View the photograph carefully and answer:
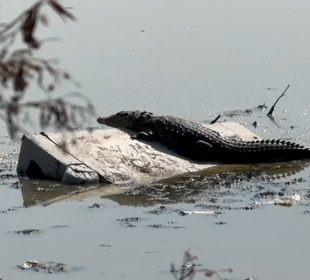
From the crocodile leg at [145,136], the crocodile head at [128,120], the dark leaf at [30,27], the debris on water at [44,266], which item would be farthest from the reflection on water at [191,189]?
the dark leaf at [30,27]

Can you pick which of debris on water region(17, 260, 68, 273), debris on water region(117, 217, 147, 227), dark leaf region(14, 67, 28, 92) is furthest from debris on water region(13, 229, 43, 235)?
dark leaf region(14, 67, 28, 92)

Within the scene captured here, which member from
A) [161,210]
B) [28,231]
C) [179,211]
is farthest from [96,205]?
[28,231]

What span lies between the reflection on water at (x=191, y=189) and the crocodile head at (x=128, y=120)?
127 cm

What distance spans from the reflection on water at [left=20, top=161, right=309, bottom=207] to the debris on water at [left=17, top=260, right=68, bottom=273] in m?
1.76

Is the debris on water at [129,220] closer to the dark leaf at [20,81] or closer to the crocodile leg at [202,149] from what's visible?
the crocodile leg at [202,149]

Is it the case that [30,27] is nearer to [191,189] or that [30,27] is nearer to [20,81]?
[20,81]

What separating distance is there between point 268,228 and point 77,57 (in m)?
8.34

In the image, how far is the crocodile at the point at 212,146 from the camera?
9695mm

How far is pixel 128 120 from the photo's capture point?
34.5 ft

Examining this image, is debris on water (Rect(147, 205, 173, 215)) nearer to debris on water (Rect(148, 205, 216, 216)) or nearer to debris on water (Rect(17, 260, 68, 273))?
debris on water (Rect(148, 205, 216, 216))

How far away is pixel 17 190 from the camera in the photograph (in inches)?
341

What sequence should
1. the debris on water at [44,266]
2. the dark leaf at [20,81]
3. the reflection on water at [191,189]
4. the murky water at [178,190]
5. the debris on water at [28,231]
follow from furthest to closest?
the reflection on water at [191,189]
the debris on water at [28,231]
the murky water at [178,190]
the debris on water at [44,266]
the dark leaf at [20,81]

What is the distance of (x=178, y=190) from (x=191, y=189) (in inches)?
5.0

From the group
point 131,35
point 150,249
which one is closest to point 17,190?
point 150,249
